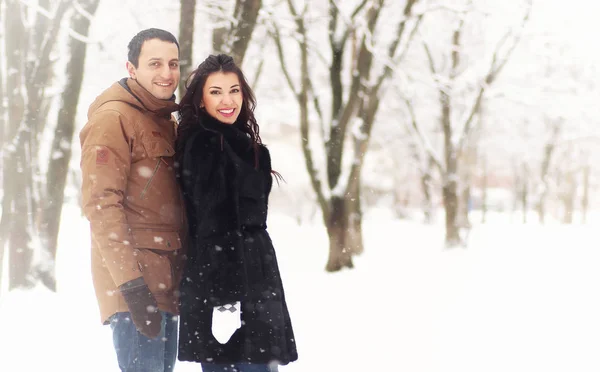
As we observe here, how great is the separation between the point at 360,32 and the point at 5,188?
21.8 feet

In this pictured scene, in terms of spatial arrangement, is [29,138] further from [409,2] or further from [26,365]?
[409,2]

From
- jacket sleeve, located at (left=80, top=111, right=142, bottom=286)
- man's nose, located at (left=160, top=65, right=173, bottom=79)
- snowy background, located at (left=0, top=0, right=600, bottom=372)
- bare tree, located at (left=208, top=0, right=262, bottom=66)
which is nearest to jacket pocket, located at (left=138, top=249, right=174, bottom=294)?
jacket sleeve, located at (left=80, top=111, right=142, bottom=286)

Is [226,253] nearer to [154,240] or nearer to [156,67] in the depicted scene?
[154,240]

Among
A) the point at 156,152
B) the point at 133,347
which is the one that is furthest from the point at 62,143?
the point at 133,347

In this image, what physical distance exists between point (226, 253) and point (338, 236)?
8.74m

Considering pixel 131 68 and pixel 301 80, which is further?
pixel 301 80

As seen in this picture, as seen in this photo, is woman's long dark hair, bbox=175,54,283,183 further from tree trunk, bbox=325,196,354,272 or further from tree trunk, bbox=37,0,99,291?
tree trunk, bbox=325,196,354,272

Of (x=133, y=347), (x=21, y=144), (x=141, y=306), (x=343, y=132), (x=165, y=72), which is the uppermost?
(x=165, y=72)

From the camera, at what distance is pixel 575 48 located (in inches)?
643

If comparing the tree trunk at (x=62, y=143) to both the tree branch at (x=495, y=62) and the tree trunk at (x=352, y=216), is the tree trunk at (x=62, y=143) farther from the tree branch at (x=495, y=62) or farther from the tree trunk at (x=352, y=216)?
the tree branch at (x=495, y=62)

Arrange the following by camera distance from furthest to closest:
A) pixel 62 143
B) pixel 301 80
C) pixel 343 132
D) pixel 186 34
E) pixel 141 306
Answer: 1. pixel 301 80
2. pixel 343 132
3. pixel 62 143
4. pixel 186 34
5. pixel 141 306

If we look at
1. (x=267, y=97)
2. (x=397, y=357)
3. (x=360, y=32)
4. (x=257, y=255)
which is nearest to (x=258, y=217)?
(x=257, y=255)

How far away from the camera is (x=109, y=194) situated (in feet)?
9.16

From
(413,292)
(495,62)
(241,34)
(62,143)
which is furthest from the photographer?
(495,62)
